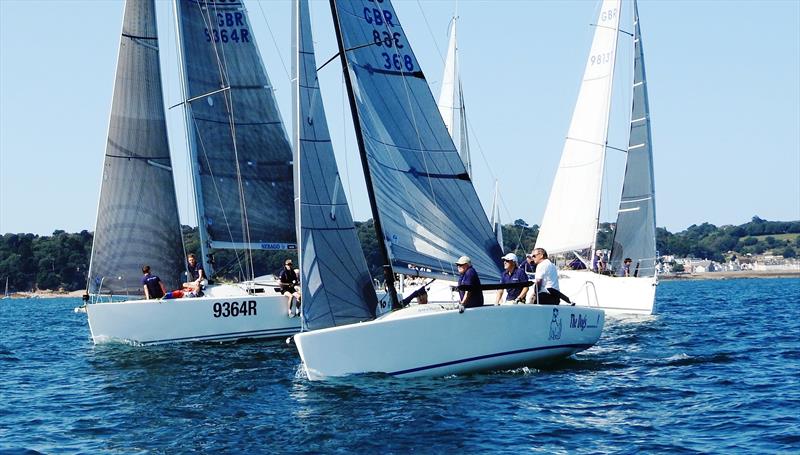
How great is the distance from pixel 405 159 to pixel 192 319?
800cm

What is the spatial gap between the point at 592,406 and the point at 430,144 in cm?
583

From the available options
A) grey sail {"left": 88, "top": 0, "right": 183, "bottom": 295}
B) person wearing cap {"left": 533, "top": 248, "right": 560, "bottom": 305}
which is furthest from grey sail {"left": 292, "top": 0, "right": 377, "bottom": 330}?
grey sail {"left": 88, "top": 0, "right": 183, "bottom": 295}

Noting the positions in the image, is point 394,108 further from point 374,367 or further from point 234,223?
point 234,223

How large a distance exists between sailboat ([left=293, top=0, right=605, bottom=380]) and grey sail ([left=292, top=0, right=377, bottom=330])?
9 cm

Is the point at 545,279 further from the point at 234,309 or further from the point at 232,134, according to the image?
the point at 232,134

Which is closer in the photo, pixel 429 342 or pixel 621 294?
pixel 429 342

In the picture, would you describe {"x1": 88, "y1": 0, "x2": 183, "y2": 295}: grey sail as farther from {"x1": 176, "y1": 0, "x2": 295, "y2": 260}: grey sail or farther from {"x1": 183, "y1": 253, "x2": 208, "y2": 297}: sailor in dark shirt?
{"x1": 176, "y1": 0, "x2": 295, "y2": 260}: grey sail

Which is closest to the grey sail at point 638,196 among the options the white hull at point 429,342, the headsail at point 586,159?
the headsail at point 586,159

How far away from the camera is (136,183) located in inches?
945

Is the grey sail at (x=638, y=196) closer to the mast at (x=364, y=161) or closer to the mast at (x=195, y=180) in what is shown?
the mast at (x=195, y=180)

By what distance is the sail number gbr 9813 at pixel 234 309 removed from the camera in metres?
23.1

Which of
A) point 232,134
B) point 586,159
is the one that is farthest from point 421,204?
point 586,159

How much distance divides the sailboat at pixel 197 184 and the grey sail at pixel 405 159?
→ 24.9 feet

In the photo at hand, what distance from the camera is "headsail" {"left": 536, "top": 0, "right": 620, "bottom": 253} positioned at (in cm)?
3306
